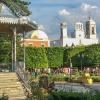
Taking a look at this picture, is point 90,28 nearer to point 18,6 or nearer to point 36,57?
point 36,57

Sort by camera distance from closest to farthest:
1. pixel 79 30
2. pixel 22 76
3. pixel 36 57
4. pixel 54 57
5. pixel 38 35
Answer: pixel 22 76 < pixel 36 57 < pixel 54 57 < pixel 38 35 < pixel 79 30

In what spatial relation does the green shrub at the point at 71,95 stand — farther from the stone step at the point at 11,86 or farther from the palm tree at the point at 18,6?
the palm tree at the point at 18,6

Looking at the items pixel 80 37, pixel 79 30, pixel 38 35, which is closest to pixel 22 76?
pixel 38 35

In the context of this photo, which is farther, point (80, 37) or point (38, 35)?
point (80, 37)

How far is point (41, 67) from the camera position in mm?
67688

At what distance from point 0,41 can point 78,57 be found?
29.2m

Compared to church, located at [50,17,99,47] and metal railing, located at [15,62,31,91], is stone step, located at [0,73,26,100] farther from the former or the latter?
church, located at [50,17,99,47]

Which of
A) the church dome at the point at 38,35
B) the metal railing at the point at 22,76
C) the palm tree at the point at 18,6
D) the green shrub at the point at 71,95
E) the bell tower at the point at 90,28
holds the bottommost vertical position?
the green shrub at the point at 71,95

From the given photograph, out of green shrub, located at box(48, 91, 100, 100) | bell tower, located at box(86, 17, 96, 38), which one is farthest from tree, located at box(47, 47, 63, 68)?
green shrub, located at box(48, 91, 100, 100)

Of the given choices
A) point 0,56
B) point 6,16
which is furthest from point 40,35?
point 6,16

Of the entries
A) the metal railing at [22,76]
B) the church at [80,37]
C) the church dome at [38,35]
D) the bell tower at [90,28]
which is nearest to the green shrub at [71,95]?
the metal railing at [22,76]

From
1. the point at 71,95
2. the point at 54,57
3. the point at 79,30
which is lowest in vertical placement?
the point at 71,95

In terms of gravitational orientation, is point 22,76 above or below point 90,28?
below

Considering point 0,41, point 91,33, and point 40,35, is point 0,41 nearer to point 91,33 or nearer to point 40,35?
point 40,35
